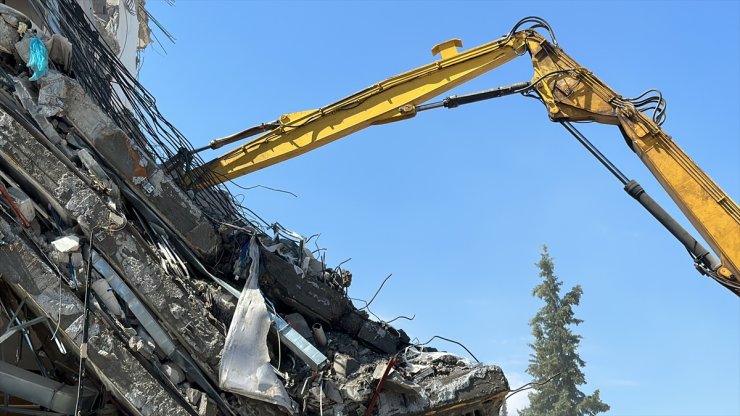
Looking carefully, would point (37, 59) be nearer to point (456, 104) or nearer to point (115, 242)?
point (115, 242)

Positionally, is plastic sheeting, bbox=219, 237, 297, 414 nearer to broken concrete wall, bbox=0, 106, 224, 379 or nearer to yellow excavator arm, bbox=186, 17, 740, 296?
broken concrete wall, bbox=0, 106, 224, 379

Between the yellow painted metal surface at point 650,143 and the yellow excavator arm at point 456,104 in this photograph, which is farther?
the yellow excavator arm at point 456,104

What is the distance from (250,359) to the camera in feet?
25.7

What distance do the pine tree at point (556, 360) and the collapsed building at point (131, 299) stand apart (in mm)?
24539

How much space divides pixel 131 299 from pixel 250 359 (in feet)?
Result: 4.02

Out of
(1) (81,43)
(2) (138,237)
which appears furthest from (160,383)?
(1) (81,43)

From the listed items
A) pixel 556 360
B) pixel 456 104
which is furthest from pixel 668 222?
pixel 556 360

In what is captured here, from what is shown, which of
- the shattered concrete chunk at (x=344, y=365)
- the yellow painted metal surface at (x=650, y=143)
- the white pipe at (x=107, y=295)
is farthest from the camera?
the yellow painted metal surface at (x=650, y=143)

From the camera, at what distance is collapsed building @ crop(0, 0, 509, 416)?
7.32m

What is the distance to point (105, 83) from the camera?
31.1ft

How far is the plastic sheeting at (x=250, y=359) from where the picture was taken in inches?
301

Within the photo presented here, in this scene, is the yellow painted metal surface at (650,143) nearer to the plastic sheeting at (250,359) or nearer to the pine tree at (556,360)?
the plastic sheeting at (250,359)

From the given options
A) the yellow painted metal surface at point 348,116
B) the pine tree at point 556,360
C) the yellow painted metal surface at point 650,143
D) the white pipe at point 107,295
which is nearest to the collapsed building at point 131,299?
the white pipe at point 107,295

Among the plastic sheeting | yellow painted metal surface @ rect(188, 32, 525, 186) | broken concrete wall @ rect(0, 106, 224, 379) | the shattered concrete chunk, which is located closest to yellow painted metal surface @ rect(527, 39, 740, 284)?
yellow painted metal surface @ rect(188, 32, 525, 186)
